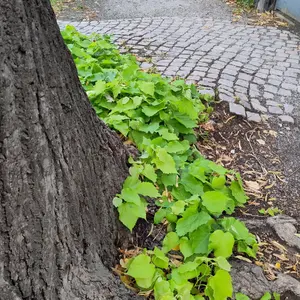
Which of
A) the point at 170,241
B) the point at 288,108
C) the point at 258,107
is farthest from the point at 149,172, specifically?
the point at 288,108

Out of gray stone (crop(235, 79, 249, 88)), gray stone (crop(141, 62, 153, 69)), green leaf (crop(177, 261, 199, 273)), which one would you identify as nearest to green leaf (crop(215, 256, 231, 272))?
green leaf (crop(177, 261, 199, 273))

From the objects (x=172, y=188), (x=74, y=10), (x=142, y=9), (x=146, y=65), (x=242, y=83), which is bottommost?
(x=74, y=10)

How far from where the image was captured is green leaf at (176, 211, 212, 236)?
7.64ft

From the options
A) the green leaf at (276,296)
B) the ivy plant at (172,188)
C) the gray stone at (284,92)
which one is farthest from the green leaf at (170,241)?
the gray stone at (284,92)

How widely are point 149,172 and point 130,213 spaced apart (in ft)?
1.28

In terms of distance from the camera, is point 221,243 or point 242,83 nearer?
point 221,243

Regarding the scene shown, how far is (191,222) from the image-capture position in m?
2.37

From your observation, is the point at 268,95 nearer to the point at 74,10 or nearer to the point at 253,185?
the point at 253,185

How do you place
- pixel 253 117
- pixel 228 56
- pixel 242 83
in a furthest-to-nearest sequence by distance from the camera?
pixel 228 56
pixel 242 83
pixel 253 117

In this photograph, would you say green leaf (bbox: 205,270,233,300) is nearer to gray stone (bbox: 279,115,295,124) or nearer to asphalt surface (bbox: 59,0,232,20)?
gray stone (bbox: 279,115,295,124)

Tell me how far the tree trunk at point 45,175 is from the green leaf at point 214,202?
0.60 m

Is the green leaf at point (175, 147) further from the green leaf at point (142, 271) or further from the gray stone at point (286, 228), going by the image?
the green leaf at point (142, 271)

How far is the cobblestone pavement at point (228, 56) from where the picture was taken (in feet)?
15.0

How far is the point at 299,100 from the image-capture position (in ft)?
15.6
